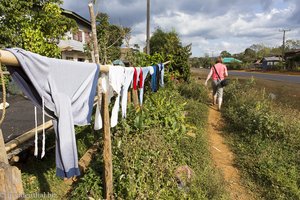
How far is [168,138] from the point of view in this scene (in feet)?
16.4

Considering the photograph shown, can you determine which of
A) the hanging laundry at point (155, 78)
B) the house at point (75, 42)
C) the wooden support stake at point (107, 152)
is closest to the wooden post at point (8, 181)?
the wooden support stake at point (107, 152)

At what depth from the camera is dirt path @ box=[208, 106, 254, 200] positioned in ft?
14.1

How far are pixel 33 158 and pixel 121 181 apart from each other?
220 centimetres

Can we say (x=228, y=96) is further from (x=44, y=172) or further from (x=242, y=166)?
(x=44, y=172)

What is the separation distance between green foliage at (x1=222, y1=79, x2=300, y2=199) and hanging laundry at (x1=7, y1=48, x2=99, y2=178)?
310 centimetres

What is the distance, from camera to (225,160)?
5469 millimetres

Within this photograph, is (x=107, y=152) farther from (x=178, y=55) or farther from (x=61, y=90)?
(x=178, y=55)

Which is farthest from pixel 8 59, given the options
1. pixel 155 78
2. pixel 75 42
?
pixel 75 42

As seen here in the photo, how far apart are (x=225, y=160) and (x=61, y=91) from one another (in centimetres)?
398

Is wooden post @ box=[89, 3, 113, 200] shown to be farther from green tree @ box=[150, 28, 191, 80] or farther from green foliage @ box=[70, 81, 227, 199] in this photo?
green tree @ box=[150, 28, 191, 80]

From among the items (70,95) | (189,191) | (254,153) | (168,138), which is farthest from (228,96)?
(70,95)

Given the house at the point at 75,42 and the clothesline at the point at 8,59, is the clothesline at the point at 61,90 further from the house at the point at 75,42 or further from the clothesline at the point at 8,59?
the house at the point at 75,42

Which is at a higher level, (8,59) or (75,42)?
(75,42)

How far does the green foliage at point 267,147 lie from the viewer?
4301 millimetres
